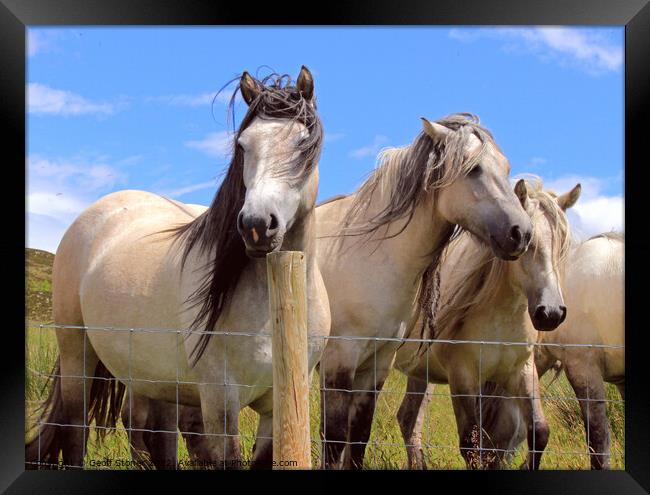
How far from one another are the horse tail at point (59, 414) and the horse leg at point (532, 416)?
2640 millimetres

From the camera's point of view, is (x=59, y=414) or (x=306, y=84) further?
(x=59, y=414)

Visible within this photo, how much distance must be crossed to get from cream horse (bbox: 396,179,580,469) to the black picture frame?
710 millimetres

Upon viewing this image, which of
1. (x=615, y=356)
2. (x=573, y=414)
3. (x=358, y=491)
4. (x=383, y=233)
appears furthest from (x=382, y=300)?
(x=573, y=414)

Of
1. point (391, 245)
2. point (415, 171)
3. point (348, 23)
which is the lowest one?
point (391, 245)

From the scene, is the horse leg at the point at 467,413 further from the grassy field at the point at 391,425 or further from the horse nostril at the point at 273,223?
the horse nostril at the point at 273,223

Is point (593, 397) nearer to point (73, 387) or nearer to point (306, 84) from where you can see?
point (306, 84)

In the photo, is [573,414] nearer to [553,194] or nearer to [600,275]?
[600,275]

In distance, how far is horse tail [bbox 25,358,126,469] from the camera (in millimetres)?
5785

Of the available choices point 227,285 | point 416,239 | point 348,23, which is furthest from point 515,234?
point 227,285

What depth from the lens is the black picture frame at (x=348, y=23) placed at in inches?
192

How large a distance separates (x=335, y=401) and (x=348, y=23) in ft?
7.11

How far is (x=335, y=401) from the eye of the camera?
5.45 metres

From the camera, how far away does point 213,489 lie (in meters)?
4.73

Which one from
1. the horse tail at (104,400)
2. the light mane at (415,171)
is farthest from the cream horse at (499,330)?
the horse tail at (104,400)
